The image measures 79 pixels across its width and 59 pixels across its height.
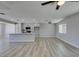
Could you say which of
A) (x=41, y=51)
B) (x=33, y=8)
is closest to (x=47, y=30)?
(x=41, y=51)

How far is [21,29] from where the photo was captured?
17078 mm

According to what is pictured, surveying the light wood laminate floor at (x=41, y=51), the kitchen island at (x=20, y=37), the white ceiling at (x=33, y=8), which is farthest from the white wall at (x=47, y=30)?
the white ceiling at (x=33, y=8)

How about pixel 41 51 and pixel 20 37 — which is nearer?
pixel 41 51

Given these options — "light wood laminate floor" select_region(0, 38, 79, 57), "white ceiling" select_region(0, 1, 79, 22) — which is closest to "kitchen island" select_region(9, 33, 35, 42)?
"light wood laminate floor" select_region(0, 38, 79, 57)

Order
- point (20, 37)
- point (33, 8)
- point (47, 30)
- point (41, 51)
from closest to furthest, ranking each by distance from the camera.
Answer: point (33, 8) < point (41, 51) < point (20, 37) < point (47, 30)

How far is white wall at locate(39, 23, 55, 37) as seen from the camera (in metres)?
17.2

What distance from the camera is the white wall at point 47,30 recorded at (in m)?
17.2

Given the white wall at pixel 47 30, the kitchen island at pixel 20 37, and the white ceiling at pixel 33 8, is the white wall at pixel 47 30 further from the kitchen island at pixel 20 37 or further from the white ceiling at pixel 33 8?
the white ceiling at pixel 33 8

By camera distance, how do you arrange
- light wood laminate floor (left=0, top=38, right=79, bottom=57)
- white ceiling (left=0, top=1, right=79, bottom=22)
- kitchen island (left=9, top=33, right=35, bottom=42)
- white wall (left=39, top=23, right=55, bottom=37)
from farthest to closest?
white wall (left=39, top=23, right=55, bottom=37) → kitchen island (left=9, top=33, right=35, bottom=42) → light wood laminate floor (left=0, top=38, right=79, bottom=57) → white ceiling (left=0, top=1, right=79, bottom=22)

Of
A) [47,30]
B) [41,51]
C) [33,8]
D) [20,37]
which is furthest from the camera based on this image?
[47,30]

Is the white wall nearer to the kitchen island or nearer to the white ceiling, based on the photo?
the kitchen island

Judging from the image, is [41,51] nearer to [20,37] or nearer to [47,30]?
[20,37]

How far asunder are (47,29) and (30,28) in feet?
9.17

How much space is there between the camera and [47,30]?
17.2 m
